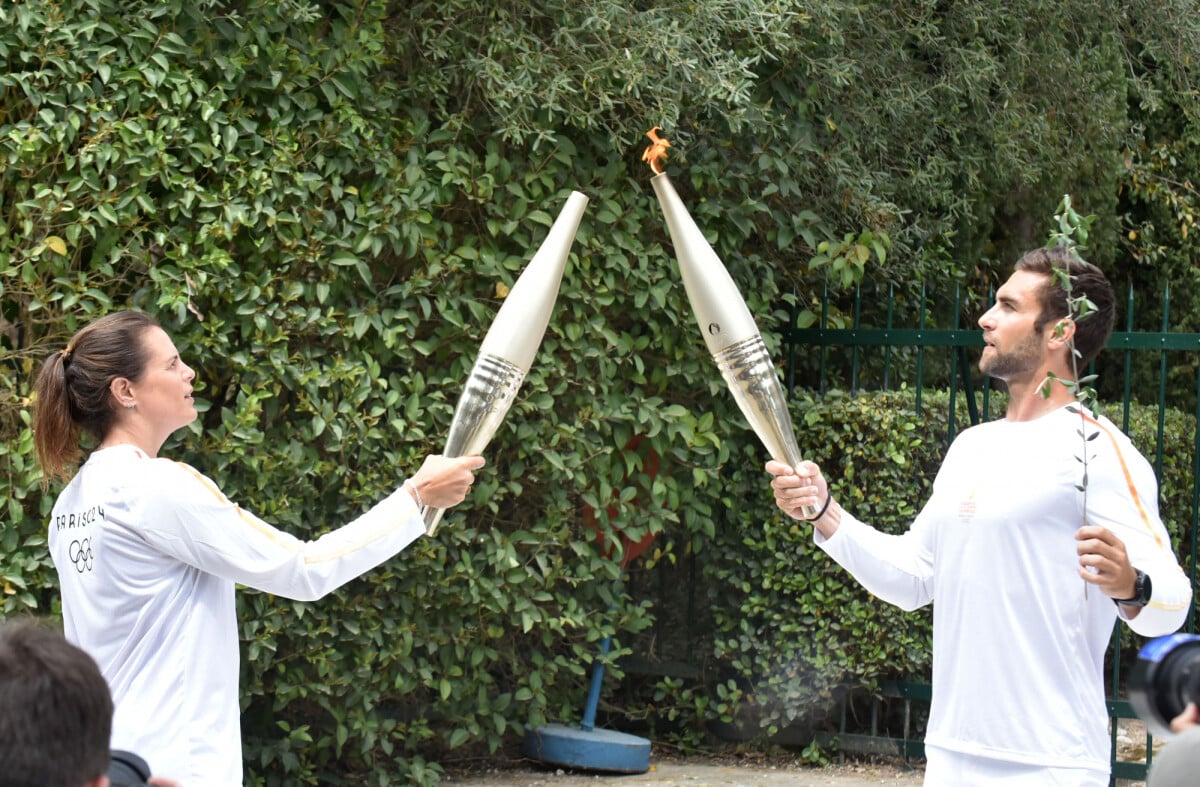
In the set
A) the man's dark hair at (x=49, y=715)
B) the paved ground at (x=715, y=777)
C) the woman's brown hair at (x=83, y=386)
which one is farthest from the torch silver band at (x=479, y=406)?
the paved ground at (x=715, y=777)

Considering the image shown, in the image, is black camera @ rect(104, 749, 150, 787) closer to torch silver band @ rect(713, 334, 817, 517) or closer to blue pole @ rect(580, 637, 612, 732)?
torch silver band @ rect(713, 334, 817, 517)

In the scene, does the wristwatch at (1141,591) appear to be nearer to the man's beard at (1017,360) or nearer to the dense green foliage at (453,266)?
the man's beard at (1017,360)

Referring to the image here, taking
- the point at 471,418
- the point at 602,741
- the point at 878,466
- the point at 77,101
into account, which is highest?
the point at 77,101

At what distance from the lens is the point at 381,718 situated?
4.82 meters

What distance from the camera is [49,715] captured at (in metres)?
1.51

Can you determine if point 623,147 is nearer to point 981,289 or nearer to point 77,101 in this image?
point 77,101

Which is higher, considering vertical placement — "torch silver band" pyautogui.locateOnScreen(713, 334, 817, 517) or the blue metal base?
"torch silver band" pyautogui.locateOnScreen(713, 334, 817, 517)

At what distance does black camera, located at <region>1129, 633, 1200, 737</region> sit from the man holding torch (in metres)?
0.72

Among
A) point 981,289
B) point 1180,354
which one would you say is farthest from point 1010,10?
point 1180,354

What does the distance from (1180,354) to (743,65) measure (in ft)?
17.5

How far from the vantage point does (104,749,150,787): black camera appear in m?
1.74

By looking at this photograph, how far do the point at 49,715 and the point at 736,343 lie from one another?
215 centimetres

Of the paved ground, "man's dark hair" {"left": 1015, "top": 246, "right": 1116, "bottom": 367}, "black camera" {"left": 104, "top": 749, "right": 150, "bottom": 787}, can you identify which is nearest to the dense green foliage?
the paved ground

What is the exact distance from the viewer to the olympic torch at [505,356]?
3219 mm
